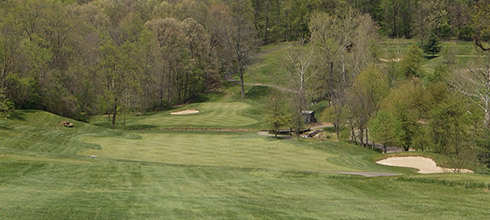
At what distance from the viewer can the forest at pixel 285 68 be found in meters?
46.0

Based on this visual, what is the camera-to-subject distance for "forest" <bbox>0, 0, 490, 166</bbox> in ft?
151

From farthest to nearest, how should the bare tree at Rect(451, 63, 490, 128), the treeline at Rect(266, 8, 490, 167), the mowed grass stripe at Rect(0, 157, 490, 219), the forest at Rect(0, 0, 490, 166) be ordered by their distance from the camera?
the bare tree at Rect(451, 63, 490, 128) → the forest at Rect(0, 0, 490, 166) → the treeline at Rect(266, 8, 490, 167) → the mowed grass stripe at Rect(0, 157, 490, 219)

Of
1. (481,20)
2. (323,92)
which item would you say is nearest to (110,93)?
(323,92)

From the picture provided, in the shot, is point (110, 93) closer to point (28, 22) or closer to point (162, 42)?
point (28, 22)

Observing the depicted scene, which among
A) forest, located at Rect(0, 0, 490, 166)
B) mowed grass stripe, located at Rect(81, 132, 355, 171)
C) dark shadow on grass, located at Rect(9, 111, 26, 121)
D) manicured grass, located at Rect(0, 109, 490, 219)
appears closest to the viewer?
manicured grass, located at Rect(0, 109, 490, 219)

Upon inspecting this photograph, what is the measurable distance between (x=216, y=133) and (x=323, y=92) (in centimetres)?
3125

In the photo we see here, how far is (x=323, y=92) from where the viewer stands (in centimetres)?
7850

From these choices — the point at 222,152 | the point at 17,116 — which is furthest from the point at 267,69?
the point at 222,152

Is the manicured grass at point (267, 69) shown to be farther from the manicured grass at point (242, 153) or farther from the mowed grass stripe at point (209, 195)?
the mowed grass stripe at point (209, 195)

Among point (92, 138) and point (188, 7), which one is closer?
point (92, 138)

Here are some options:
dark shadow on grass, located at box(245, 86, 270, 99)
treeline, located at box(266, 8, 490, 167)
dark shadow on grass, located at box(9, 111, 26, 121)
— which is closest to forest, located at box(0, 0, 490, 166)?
treeline, located at box(266, 8, 490, 167)

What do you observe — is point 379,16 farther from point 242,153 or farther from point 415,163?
point 242,153

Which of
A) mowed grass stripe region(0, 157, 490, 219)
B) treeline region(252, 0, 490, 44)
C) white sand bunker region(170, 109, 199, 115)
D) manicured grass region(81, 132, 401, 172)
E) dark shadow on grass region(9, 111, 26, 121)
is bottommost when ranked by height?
manicured grass region(81, 132, 401, 172)

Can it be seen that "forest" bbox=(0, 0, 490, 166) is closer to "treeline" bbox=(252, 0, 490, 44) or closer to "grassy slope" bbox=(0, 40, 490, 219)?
"treeline" bbox=(252, 0, 490, 44)
